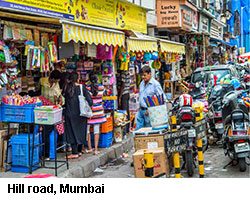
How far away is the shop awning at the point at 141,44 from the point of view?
9984mm

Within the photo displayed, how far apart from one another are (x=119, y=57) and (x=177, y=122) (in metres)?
4.27

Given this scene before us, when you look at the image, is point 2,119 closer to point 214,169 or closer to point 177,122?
point 177,122

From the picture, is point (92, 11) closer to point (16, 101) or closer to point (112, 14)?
point (112, 14)

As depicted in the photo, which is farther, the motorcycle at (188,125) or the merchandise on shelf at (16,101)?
the merchandise on shelf at (16,101)

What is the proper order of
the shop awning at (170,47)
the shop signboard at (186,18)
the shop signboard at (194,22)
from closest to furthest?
the shop awning at (170,47) → the shop signboard at (186,18) → the shop signboard at (194,22)

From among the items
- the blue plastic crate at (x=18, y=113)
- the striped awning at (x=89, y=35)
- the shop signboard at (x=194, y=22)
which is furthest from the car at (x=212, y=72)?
the shop signboard at (x=194, y=22)

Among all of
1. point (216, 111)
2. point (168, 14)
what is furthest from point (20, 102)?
point (168, 14)

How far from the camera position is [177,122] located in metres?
6.89

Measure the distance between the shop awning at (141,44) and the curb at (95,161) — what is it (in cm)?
265

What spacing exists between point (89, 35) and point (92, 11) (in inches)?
90.4

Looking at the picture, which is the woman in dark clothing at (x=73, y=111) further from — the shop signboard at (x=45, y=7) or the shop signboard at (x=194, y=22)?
the shop signboard at (x=194, y=22)

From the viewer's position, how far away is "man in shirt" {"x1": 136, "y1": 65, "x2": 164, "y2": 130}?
7254mm

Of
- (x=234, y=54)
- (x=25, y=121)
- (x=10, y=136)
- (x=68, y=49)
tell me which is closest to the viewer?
(x=25, y=121)

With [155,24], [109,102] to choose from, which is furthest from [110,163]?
[155,24]
